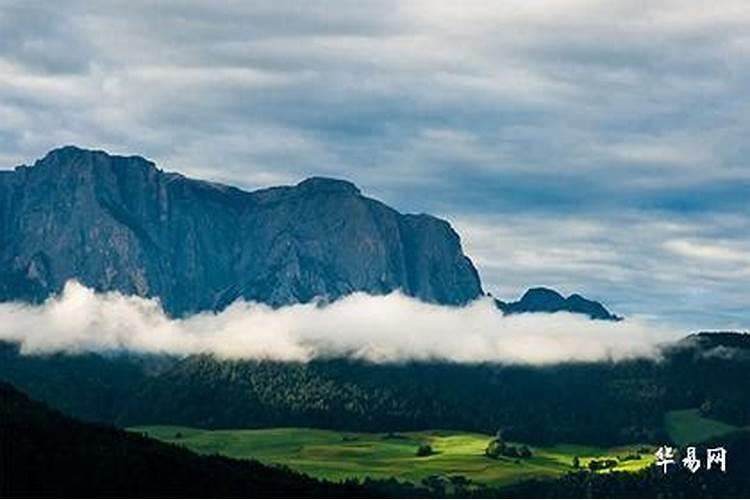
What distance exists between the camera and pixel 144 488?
198000mm

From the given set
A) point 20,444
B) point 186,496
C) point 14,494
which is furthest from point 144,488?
point 14,494

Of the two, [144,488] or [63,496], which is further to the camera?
[144,488]

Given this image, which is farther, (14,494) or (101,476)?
(101,476)

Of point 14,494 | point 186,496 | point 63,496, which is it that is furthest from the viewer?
point 186,496

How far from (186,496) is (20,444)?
2582cm

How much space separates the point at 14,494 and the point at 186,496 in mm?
40037

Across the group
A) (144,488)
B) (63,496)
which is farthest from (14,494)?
(144,488)

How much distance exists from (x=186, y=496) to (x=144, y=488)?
6.52 m

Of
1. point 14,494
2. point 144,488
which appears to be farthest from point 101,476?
point 14,494

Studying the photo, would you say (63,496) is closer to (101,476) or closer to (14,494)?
(101,476)

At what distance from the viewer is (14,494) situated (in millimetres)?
161625

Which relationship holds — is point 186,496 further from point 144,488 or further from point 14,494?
point 14,494

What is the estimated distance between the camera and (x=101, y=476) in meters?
193

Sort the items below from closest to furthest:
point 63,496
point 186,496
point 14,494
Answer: point 14,494 → point 63,496 → point 186,496
